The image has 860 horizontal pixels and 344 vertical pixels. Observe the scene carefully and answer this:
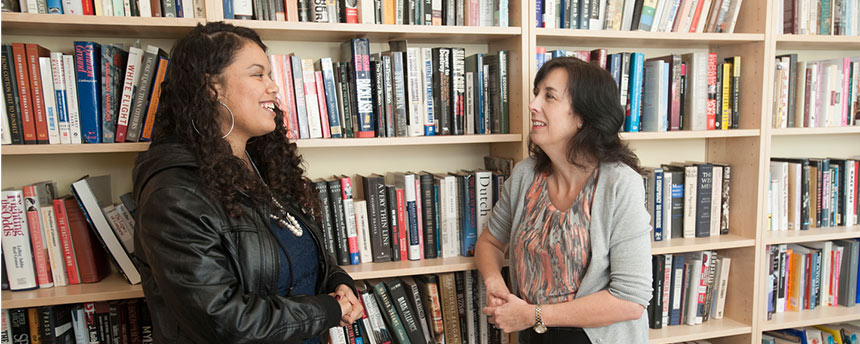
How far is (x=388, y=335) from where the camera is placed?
1842mm

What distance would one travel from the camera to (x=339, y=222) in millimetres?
1778

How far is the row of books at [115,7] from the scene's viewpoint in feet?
4.98

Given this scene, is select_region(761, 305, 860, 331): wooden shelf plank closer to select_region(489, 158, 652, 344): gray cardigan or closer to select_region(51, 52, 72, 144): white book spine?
select_region(489, 158, 652, 344): gray cardigan

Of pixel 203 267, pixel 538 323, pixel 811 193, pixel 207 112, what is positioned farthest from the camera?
pixel 811 193

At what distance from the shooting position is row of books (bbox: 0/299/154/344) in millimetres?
1608

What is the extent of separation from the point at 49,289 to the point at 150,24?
0.79m

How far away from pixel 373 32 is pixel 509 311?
2.91ft

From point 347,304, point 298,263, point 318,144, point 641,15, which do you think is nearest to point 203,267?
point 298,263

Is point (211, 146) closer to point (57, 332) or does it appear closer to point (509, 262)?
point (57, 332)

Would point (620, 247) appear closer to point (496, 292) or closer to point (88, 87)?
point (496, 292)

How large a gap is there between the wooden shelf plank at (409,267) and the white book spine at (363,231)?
3cm

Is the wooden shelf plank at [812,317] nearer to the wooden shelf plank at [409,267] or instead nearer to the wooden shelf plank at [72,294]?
the wooden shelf plank at [409,267]

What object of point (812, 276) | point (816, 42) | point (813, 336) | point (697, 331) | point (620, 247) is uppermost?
point (816, 42)

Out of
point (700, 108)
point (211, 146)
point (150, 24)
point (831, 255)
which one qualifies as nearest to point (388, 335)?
point (211, 146)
